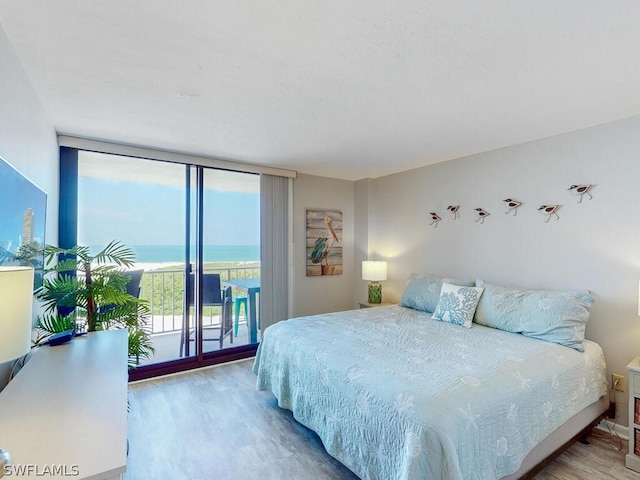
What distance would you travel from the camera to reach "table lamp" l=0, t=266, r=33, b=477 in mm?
866

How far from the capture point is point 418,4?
51.1 inches

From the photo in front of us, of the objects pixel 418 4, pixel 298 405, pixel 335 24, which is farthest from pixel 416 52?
pixel 298 405

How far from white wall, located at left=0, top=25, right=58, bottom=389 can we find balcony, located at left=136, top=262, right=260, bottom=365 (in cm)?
116

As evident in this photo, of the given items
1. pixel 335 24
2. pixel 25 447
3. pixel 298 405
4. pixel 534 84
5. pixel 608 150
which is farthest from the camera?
pixel 608 150

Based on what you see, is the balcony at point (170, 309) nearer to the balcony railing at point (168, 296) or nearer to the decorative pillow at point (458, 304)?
the balcony railing at point (168, 296)

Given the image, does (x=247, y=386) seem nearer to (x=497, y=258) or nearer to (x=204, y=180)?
(x=204, y=180)

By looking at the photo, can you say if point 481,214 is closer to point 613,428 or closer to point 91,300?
point 613,428

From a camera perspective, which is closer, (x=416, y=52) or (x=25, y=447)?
(x=25, y=447)

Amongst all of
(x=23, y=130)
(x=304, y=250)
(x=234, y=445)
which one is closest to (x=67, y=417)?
(x=234, y=445)

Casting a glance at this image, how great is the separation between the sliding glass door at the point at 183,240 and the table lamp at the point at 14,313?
8.16 ft

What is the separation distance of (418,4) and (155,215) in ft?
10.3

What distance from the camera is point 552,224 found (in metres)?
2.79

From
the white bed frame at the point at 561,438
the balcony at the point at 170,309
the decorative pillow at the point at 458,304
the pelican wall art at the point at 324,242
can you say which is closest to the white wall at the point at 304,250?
the pelican wall art at the point at 324,242

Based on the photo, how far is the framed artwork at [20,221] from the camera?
1368mm
